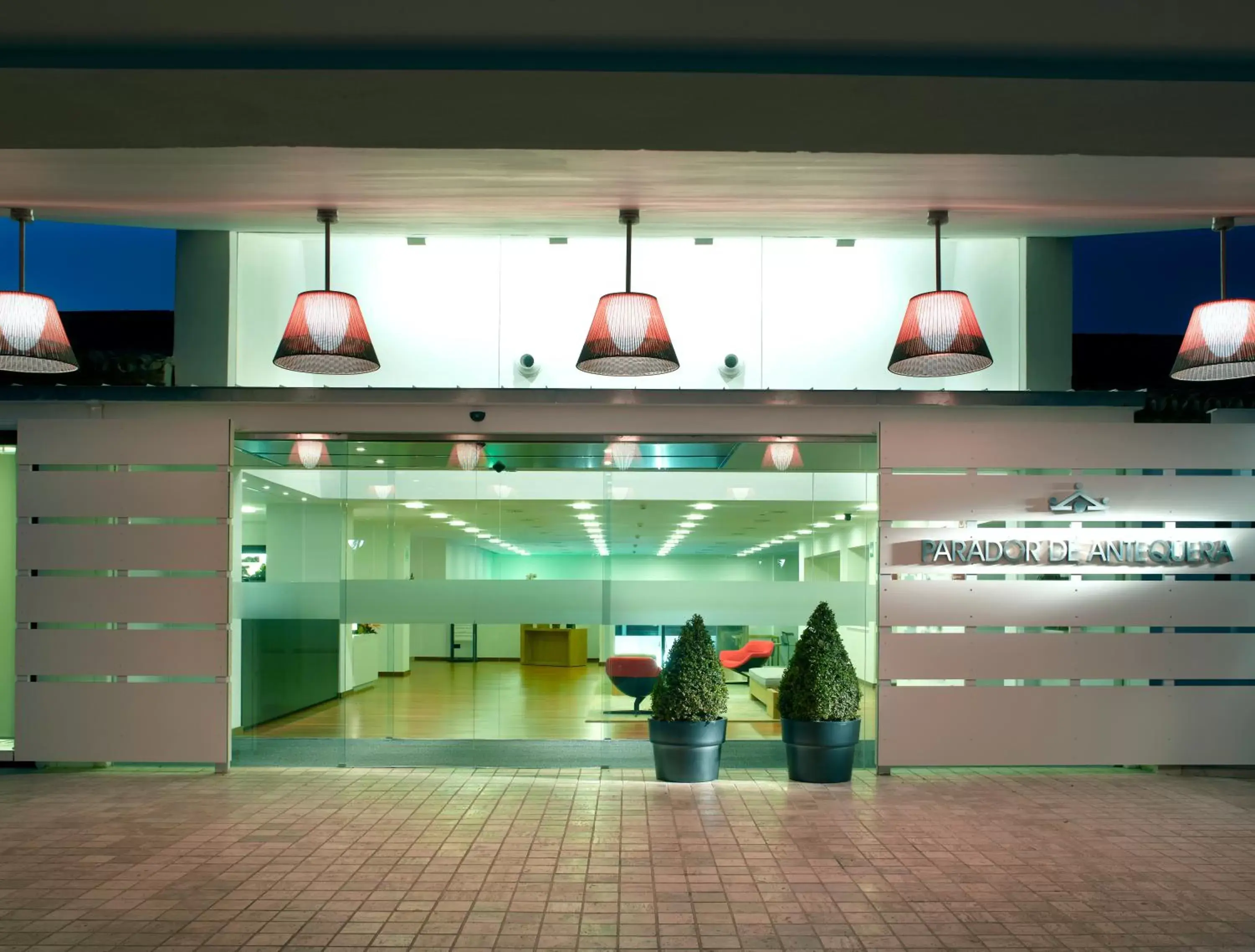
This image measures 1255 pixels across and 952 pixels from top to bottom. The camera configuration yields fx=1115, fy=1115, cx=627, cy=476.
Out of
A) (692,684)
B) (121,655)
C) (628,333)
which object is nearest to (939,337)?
(628,333)

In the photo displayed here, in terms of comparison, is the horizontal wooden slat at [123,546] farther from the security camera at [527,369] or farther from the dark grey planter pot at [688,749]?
the dark grey planter pot at [688,749]

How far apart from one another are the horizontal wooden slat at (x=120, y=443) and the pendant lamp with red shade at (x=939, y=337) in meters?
5.98

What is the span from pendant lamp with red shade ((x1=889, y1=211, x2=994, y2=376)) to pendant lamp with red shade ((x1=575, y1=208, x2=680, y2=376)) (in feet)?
4.83

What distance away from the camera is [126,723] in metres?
9.56

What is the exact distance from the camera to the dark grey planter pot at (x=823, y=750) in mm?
9172

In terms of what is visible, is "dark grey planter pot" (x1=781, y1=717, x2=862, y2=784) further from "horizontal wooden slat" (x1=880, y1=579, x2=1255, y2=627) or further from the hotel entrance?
"horizontal wooden slat" (x1=880, y1=579, x2=1255, y2=627)

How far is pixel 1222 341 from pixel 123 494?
28.2ft

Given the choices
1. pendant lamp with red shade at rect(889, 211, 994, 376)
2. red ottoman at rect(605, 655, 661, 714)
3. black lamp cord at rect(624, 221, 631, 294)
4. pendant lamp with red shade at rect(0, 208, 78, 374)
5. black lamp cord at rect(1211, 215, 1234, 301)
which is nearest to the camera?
black lamp cord at rect(1211, 215, 1234, 301)

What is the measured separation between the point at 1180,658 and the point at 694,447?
4.59 metres

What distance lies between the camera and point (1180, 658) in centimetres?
966

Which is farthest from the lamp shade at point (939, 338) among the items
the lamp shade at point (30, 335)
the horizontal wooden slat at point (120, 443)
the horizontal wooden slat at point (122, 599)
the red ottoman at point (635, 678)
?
the horizontal wooden slat at point (122, 599)

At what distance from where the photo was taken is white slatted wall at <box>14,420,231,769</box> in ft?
31.4

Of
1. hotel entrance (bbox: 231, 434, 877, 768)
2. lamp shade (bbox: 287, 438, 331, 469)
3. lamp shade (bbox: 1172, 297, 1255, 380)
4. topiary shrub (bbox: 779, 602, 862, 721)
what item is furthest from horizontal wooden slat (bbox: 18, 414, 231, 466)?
lamp shade (bbox: 1172, 297, 1255, 380)

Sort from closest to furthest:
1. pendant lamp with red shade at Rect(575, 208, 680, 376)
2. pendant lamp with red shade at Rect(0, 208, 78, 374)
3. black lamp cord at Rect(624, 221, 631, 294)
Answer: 1. black lamp cord at Rect(624, 221, 631, 294)
2. pendant lamp with red shade at Rect(575, 208, 680, 376)
3. pendant lamp with red shade at Rect(0, 208, 78, 374)
